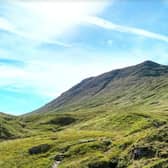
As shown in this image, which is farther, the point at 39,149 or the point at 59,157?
the point at 39,149

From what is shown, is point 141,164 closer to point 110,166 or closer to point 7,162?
point 110,166

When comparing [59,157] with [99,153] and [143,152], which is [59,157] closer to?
[99,153]

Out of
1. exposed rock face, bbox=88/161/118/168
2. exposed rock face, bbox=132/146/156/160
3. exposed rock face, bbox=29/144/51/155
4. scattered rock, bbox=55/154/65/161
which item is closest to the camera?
exposed rock face, bbox=132/146/156/160

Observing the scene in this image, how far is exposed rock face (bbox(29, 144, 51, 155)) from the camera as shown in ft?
430

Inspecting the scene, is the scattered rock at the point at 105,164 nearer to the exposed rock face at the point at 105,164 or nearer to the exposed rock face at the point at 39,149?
the exposed rock face at the point at 105,164

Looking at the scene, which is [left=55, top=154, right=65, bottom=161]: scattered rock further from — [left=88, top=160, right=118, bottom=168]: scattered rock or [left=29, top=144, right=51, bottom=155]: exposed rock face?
[left=88, top=160, right=118, bottom=168]: scattered rock

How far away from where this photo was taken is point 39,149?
133 metres

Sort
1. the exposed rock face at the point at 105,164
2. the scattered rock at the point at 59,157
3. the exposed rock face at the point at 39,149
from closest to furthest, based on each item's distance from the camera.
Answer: the exposed rock face at the point at 105,164
the scattered rock at the point at 59,157
the exposed rock face at the point at 39,149

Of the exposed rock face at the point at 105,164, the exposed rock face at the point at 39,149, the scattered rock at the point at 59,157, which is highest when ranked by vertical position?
the exposed rock face at the point at 39,149

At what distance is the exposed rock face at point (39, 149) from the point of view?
13120cm

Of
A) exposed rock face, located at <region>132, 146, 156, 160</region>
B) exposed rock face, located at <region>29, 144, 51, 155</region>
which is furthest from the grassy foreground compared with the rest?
exposed rock face, located at <region>29, 144, 51, 155</region>

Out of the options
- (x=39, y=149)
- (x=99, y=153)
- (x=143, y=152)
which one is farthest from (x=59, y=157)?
(x=143, y=152)

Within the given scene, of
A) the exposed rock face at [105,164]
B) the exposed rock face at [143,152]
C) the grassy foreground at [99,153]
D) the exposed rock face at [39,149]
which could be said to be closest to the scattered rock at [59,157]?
the grassy foreground at [99,153]

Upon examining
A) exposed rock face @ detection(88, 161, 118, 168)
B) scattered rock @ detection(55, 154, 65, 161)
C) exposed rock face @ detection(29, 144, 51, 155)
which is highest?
exposed rock face @ detection(29, 144, 51, 155)
